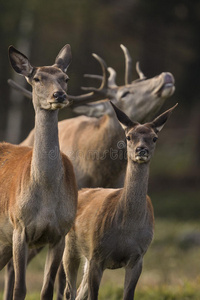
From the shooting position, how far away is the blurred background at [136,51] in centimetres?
2247

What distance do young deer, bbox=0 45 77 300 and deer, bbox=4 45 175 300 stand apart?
217 centimetres

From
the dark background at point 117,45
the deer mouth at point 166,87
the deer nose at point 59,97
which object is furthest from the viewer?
the dark background at point 117,45

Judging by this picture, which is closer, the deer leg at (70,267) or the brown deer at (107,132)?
the deer leg at (70,267)

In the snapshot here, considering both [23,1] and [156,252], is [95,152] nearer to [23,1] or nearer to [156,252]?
[156,252]

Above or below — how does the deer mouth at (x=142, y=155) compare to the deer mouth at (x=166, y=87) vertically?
below

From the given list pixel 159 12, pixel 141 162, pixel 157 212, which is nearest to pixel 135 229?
pixel 141 162

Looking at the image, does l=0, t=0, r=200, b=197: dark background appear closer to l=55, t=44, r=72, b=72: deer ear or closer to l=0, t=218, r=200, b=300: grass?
l=0, t=218, r=200, b=300: grass

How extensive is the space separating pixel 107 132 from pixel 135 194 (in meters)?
2.83

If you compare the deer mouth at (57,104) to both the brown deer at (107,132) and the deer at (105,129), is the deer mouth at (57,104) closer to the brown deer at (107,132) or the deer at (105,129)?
the deer at (105,129)

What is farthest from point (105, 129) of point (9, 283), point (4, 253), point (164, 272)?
point (164, 272)

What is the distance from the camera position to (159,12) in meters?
22.5

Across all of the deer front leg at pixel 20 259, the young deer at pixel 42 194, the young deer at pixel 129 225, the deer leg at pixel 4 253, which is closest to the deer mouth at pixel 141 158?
the young deer at pixel 129 225

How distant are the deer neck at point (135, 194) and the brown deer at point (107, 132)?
239 centimetres

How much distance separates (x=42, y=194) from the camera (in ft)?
22.5
